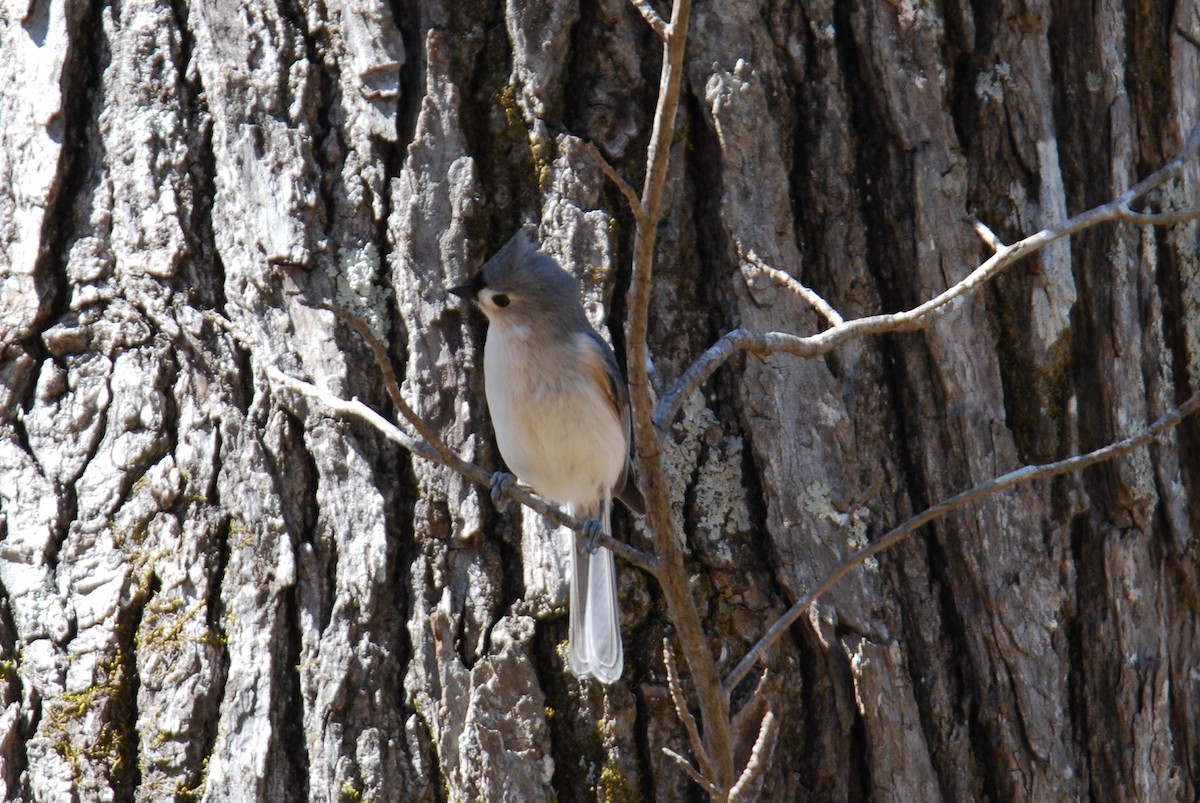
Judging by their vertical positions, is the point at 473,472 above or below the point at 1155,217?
below

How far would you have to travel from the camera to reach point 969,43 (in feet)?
8.42

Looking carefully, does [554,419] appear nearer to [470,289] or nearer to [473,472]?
[470,289]

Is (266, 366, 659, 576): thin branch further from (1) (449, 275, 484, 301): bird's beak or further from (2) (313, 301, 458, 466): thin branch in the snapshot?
(1) (449, 275, 484, 301): bird's beak

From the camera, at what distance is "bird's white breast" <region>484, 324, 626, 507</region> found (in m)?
2.62

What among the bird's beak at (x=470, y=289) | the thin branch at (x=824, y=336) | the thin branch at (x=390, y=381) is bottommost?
the thin branch at (x=390, y=381)

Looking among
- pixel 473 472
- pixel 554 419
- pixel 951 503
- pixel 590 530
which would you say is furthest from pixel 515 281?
pixel 951 503

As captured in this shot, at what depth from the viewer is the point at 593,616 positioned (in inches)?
89.7

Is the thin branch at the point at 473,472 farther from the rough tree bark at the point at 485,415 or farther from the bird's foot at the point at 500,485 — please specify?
the rough tree bark at the point at 485,415

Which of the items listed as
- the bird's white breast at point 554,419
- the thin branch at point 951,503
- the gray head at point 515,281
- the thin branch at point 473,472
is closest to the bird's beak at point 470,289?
the gray head at point 515,281

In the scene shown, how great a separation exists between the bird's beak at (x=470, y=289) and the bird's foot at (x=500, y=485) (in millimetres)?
460

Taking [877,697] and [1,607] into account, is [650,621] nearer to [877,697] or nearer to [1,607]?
[877,697]

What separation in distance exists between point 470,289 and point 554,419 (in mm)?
518

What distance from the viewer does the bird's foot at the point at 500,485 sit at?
1.95 m

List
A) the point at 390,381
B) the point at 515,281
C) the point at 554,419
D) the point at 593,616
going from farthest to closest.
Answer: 1. the point at 554,419
2. the point at 515,281
3. the point at 593,616
4. the point at 390,381
